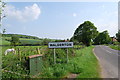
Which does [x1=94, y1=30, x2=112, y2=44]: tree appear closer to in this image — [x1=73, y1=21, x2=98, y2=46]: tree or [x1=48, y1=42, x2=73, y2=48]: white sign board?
[x1=73, y1=21, x2=98, y2=46]: tree

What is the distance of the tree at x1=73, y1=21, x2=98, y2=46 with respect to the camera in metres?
49.2

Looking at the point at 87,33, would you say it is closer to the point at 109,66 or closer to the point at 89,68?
the point at 109,66

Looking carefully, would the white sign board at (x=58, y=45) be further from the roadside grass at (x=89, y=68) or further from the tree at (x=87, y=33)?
the tree at (x=87, y=33)

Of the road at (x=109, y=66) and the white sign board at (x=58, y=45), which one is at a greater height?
the white sign board at (x=58, y=45)

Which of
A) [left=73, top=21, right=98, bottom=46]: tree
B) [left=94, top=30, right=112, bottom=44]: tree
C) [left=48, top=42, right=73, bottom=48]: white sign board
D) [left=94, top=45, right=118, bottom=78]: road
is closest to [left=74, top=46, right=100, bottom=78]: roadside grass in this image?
[left=94, top=45, right=118, bottom=78]: road

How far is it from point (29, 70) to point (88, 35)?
145ft

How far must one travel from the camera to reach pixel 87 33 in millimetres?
49062

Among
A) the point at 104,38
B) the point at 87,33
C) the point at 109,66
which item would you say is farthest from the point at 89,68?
the point at 104,38

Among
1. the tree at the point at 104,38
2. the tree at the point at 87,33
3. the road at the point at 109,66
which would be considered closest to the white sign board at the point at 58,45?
the road at the point at 109,66

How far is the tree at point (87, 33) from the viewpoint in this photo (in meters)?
49.2

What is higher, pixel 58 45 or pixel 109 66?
pixel 58 45

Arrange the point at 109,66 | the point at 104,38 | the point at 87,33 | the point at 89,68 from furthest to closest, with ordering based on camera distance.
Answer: the point at 104,38 < the point at 87,33 < the point at 109,66 < the point at 89,68

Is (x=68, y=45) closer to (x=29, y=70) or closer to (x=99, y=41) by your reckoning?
(x=29, y=70)

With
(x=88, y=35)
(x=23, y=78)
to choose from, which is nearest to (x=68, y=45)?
(x=23, y=78)
